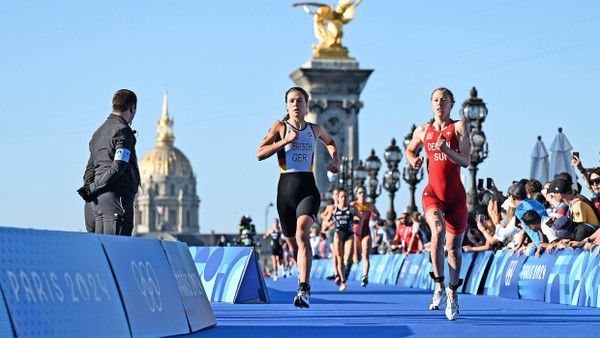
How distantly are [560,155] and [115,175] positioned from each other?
14.7 metres

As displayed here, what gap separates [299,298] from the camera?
458 inches

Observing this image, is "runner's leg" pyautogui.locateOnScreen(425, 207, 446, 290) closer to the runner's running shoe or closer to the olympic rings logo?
the runner's running shoe

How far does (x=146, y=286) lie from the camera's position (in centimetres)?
809

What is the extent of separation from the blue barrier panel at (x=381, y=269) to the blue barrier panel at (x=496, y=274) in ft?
27.4

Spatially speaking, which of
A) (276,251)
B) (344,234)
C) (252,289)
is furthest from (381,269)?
(252,289)

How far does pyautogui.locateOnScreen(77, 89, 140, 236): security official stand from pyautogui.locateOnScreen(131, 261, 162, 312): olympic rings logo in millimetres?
1362

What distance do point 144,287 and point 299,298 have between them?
3.77 m

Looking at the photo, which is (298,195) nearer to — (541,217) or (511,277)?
(541,217)

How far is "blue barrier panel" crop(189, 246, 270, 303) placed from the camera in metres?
14.0

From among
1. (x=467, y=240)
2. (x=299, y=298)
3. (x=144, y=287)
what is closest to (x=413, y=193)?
(x=467, y=240)

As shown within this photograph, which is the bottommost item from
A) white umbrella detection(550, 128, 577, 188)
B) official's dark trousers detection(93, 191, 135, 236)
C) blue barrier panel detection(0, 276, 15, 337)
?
blue barrier panel detection(0, 276, 15, 337)

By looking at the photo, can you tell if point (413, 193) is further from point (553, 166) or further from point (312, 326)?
point (312, 326)

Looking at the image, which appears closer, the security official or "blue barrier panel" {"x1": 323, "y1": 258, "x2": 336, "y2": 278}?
the security official

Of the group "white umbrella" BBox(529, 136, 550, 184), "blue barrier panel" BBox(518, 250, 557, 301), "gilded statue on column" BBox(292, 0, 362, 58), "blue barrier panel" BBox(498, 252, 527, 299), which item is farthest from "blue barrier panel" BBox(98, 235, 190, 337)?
"gilded statue on column" BBox(292, 0, 362, 58)
